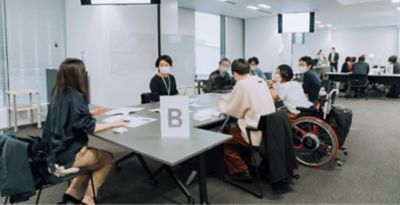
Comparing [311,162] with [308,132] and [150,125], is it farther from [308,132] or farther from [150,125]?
[150,125]

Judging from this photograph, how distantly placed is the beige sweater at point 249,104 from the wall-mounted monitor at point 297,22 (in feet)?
19.2

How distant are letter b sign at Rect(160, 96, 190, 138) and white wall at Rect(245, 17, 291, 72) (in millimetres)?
8246

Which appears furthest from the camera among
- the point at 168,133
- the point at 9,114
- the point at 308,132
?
the point at 9,114

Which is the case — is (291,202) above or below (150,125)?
below

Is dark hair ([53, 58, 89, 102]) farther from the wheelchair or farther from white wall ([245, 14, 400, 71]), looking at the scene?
white wall ([245, 14, 400, 71])

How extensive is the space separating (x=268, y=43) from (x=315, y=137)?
728cm

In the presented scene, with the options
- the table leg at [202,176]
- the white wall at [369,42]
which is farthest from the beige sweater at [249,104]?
the white wall at [369,42]

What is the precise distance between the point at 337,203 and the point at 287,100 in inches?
51.8

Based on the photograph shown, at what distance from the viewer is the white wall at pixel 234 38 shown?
10516mm

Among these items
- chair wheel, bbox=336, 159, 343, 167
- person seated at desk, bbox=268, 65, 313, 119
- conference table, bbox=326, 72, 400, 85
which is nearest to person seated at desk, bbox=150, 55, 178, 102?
person seated at desk, bbox=268, 65, 313, 119

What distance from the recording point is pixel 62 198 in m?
2.70

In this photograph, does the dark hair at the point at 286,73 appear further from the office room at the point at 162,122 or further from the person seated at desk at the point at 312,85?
the person seated at desk at the point at 312,85

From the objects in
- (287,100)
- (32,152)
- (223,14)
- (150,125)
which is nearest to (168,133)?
(150,125)

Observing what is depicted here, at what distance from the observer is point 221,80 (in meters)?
5.45
